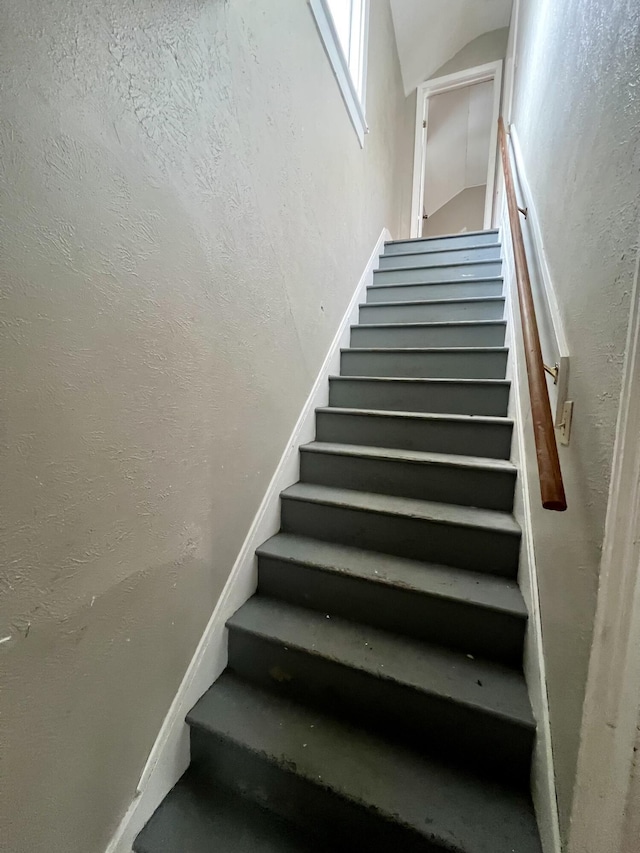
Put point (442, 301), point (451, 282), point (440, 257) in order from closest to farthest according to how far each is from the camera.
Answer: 1. point (442, 301)
2. point (451, 282)
3. point (440, 257)

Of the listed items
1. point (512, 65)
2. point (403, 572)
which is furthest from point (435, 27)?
point (403, 572)

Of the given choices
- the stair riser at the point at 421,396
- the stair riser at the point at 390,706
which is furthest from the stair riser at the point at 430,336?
the stair riser at the point at 390,706

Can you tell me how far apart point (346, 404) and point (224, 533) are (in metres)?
1.01

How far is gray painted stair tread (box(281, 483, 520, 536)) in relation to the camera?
126 centimetres

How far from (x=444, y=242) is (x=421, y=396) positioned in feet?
6.06

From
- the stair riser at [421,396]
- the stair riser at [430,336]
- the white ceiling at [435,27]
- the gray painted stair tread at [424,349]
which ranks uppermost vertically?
the white ceiling at [435,27]

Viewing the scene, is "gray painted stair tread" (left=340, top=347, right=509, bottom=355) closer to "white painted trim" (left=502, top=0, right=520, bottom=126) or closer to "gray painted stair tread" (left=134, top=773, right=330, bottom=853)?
"gray painted stair tread" (left=134, top=773, right=330, bottom=853)

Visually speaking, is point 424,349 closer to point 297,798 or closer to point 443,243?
point 443,243

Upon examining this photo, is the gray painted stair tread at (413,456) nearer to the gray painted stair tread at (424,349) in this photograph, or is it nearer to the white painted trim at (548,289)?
the white painted trim at (548,289)

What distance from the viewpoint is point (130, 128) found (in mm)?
796

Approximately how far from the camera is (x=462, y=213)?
6824 millimetres

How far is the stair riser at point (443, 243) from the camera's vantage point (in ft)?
9.32

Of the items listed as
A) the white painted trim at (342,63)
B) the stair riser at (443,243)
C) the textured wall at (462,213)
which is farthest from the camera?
the textured wall at (462,213)

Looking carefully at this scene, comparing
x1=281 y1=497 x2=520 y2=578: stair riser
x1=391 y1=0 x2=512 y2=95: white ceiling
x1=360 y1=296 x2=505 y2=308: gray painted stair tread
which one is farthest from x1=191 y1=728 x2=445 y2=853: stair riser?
x1=391 y1=0 x2=512 y2=95: white ceiling
